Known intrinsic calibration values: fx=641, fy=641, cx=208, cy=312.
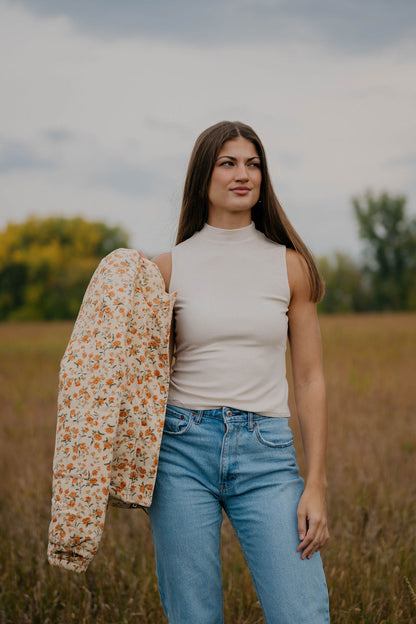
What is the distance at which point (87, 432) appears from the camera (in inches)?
75.2

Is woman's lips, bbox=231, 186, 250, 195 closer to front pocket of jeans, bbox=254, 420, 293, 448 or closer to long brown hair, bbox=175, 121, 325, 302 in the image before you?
long brown hair, bbox=175, 121, 325, 302

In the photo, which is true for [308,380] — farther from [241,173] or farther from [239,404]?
[241,173]

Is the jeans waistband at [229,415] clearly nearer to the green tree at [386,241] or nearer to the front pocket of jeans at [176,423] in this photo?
the front pocket of jeans at [176,423]

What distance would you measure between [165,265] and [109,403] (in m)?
0.58

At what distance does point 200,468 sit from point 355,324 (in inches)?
757

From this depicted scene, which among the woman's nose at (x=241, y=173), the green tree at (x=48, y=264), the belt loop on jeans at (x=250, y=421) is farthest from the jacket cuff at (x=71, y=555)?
the green tree at (x=48, y=264)

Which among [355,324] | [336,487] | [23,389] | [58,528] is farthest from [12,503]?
[355,324]

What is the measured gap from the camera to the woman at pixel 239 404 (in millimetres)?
1946

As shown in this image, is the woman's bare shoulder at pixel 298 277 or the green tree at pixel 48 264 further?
the green tree at pixel 48 264

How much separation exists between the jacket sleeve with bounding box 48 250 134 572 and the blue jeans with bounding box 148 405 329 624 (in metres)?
0.23

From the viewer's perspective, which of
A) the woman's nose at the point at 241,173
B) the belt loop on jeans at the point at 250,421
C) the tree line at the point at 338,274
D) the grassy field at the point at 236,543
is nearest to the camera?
the belt loop on jeans at the point at 250,421

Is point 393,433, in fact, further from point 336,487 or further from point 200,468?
point 200,468

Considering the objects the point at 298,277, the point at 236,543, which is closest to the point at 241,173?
the point at 298,277

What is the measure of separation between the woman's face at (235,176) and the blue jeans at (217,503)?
72 cm
